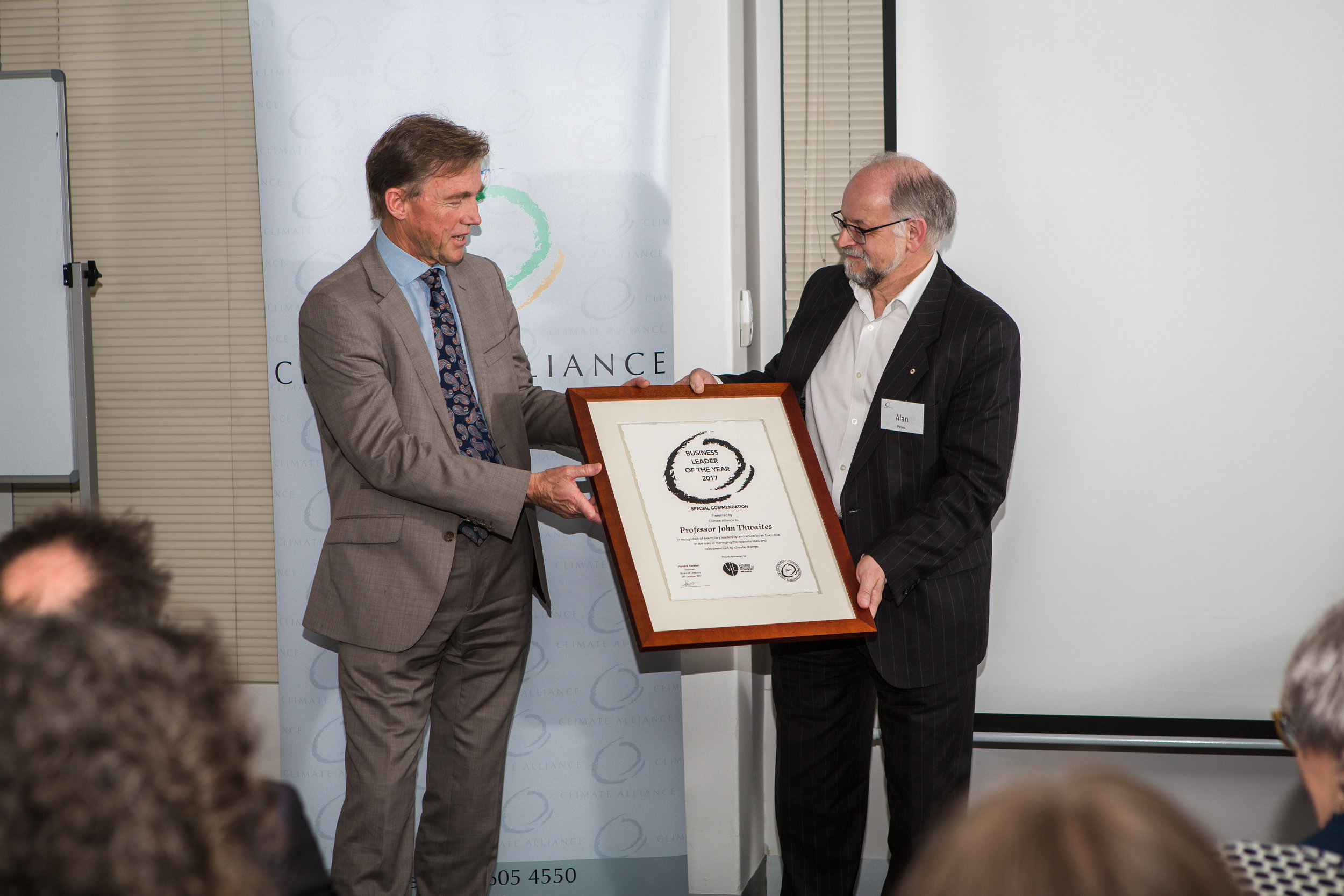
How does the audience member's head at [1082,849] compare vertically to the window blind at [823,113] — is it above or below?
below

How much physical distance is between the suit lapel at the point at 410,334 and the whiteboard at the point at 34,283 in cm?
129

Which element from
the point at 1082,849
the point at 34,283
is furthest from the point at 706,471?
the point at 34,283

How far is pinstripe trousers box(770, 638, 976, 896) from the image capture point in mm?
2756

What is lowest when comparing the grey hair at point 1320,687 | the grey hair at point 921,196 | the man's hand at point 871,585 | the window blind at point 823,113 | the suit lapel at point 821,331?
the man's hand at point 871,585

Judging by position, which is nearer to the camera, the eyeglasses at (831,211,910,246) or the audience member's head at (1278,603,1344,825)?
the audience member's head at (1278,603,1344,825)

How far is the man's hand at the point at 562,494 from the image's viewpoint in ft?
8.64

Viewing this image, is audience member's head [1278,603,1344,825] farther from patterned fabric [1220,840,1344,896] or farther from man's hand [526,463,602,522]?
man's hand [526,463,602,522]

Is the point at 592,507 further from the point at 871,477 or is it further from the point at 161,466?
the point at 161,466

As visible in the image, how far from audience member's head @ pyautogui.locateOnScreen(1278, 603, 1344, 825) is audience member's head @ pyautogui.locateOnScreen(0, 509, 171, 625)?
1.57 metres

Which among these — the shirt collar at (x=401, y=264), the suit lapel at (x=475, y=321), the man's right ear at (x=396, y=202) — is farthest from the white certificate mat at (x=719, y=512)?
the man's right ear at (x=396, y=202)

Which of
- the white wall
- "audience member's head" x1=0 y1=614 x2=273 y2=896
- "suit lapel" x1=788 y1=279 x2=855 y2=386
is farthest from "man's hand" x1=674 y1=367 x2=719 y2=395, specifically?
"audience member's head" x1=0 y1=614 x2=273 y2=896

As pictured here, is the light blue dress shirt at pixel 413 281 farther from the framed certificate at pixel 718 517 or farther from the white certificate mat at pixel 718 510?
the white certificate mat at pixel 718 510

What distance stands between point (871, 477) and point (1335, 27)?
6.40ft

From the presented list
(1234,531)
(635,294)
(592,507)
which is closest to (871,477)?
(592,507)
